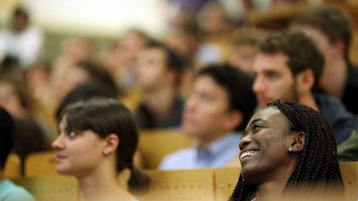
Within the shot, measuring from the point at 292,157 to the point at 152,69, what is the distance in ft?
8.36

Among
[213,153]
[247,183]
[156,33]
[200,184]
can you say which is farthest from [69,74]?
[156,33]

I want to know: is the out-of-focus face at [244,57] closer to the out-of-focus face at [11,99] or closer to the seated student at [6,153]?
the out-of-focus face at [11,99]

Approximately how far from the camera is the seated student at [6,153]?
2.31 metres

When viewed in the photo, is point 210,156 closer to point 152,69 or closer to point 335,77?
point 335,77

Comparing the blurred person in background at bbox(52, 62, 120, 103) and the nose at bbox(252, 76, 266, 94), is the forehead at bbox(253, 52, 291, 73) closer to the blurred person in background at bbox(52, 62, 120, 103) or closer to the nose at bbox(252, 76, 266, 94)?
the nose at bbox(252, 76, 266, 94)

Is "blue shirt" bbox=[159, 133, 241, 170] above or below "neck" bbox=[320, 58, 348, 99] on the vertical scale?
below

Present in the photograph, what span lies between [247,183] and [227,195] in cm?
18

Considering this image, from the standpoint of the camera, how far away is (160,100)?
163 inches

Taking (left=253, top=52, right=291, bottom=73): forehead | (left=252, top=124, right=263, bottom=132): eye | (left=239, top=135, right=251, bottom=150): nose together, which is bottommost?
(left=239, top=135, right=251, bottom=150): nose

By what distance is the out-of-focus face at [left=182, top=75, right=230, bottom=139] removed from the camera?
9.90 feet

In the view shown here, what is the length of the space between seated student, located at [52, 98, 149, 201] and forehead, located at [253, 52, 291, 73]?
644 millimetres

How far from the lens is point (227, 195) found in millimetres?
2059

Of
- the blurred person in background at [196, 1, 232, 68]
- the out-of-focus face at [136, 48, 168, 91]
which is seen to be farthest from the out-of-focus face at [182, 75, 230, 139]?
the blurred person in background at [196, 1, 232, 68]

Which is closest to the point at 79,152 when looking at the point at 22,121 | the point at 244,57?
the point at 22,121
